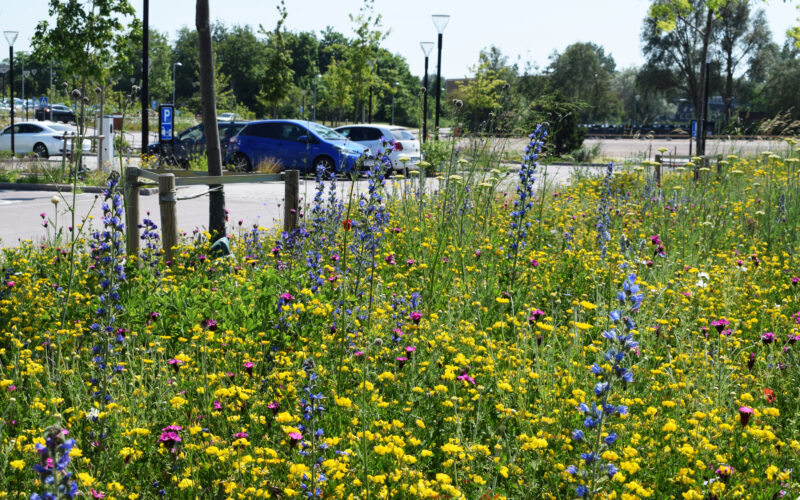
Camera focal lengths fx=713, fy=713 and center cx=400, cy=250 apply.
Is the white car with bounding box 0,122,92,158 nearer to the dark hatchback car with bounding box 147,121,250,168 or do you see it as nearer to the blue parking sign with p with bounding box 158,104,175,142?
the dark hatchback car with bounding box 147,121,250,168

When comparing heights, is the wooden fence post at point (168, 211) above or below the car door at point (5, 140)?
below

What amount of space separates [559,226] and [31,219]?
A: 849 cm

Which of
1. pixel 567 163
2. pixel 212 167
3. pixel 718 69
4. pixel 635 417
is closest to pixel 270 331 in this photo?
pixel 635 417

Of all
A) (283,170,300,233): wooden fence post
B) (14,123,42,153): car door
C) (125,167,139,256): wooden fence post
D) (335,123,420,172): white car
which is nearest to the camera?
(125,167,139,256): wooden fence post

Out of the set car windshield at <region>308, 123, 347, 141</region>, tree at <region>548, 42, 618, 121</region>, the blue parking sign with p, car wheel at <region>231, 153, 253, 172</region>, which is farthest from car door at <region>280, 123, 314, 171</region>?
tree at <region>548, 42, 618, 121</region>

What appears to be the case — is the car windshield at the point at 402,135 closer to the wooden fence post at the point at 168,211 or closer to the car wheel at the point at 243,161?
the car wheel at the point at 243,161

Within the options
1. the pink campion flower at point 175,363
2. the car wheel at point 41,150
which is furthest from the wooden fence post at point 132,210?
the car wheel at point 41,150

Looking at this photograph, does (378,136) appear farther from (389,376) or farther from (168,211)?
(389,376)

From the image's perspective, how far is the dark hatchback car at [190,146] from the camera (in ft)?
64.3

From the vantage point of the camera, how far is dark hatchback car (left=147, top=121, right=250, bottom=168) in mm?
19598

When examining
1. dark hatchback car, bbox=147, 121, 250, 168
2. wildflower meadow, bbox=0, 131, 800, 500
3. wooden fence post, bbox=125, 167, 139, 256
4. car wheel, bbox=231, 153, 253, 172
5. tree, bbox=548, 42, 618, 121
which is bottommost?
wildflower meadow, bbox=0, 131, 800, 500

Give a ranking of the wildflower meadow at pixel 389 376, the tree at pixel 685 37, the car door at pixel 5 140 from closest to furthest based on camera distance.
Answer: the wildflower meadow at pixel 389 376 < the tree at pixel 685 37 < the car door at pixel 5 140

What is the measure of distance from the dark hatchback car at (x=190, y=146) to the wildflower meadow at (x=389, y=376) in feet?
43.1

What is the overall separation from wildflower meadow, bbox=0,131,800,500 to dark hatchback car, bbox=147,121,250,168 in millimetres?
13126
